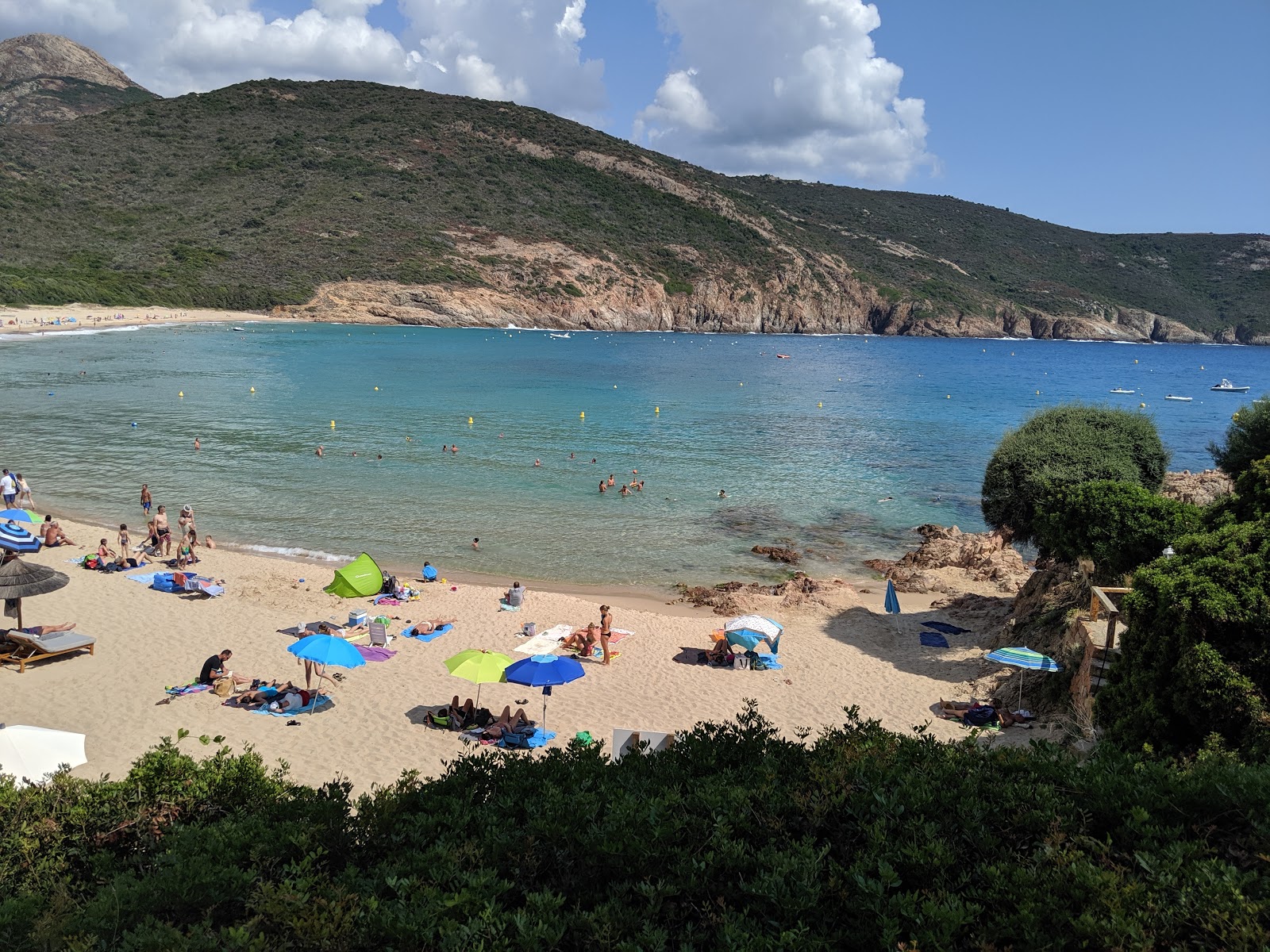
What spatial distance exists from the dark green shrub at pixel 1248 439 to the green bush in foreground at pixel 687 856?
1560 cm

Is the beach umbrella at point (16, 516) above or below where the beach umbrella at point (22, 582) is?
below

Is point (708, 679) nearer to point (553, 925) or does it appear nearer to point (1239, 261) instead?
point (553, 925)

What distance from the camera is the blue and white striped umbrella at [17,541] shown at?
16.2 meters

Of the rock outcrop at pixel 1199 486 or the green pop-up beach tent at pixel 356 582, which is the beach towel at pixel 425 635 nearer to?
the green pop-up beach tent at pixel 356 582

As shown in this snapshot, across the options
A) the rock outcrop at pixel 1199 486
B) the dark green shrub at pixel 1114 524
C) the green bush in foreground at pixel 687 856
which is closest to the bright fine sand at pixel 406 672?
the dark green shrub at pixel 1114 524

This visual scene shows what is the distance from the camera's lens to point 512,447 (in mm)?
35812

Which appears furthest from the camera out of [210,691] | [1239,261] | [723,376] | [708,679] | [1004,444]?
[1239,261]

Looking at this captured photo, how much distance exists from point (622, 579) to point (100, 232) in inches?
4009

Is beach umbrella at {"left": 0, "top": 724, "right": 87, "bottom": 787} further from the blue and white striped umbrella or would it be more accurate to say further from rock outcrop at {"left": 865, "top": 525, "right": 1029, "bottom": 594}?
rock outcrop at {"left": 865, "top": 525, "right": 1029, "bottom": 594}

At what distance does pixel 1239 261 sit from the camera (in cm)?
18338

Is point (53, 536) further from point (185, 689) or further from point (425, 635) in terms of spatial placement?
point (425, 635)

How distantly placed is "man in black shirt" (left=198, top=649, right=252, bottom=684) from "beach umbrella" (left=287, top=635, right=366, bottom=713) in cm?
129

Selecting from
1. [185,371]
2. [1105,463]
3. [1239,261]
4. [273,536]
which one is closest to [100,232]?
[185,371]

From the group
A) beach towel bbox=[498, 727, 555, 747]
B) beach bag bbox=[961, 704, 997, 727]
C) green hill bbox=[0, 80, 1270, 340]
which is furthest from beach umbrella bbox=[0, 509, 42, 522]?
green hill bbox=[0, 80, 1270, 340]
